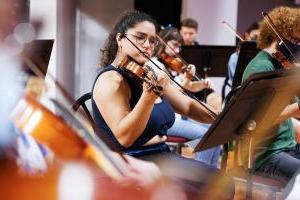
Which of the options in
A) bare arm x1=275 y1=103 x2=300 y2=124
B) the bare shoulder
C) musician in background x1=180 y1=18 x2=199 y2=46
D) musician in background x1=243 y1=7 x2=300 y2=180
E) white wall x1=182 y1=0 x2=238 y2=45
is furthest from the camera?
white wall x1=182 y1=0 x2=238 y2=45

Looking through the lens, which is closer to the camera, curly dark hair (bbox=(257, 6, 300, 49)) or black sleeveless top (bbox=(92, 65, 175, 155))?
black sleeveless top (bbox=(92, 65, 175, 155))

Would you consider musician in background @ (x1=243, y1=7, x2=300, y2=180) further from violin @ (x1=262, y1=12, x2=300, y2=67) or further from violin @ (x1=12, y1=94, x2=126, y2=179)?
violin @ (x1=12, y1=94, x2=126, y2=179)

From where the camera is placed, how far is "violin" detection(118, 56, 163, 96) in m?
1.94

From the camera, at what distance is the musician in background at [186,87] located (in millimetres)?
3279

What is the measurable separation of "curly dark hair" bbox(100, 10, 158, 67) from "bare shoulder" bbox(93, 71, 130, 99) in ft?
0.83

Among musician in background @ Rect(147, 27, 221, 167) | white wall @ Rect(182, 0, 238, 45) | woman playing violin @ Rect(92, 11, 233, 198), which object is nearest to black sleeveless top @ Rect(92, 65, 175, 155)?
woman playing violin @ Rect(92, 11, 233, 198)

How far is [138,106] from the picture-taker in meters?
1.90

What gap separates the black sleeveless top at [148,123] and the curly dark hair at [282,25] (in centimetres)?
64

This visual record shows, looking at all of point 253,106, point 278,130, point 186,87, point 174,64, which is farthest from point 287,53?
point 174,64

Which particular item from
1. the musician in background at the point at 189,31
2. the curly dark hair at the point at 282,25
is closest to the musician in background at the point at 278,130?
the curly dark hair at the point at 282,25

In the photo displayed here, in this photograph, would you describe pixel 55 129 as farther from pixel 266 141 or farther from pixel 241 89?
→ pixel 266 141

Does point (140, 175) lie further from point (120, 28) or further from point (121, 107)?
point (120, 28)

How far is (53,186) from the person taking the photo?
105cm

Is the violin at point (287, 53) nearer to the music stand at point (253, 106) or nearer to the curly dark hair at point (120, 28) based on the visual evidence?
the music stand at point (253, 106)
